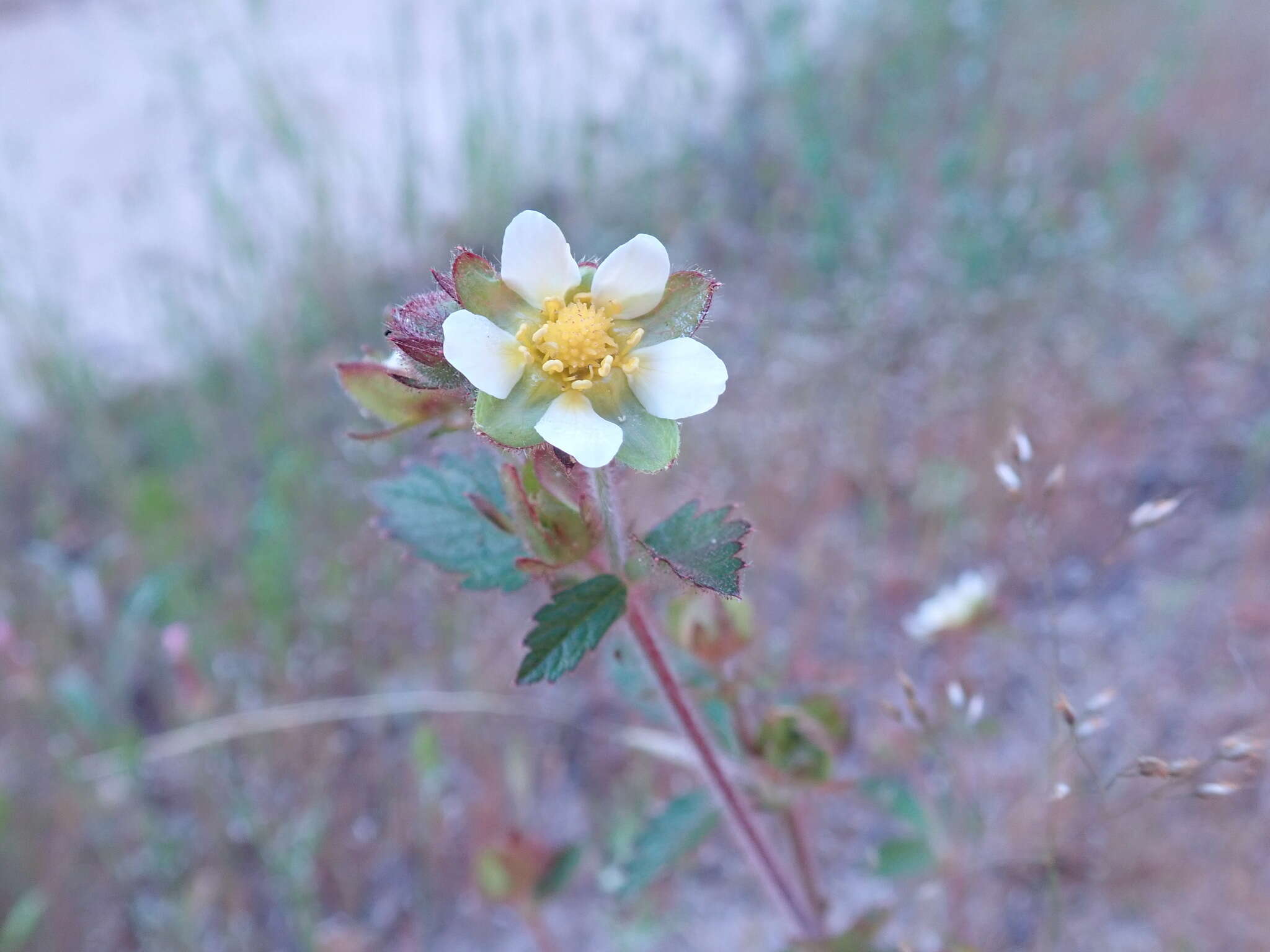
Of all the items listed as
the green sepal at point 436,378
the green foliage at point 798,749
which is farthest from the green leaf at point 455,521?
the green foliage at point 798,749

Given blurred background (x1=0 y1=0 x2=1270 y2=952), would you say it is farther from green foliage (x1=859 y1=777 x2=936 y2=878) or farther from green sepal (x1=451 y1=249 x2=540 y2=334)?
green sepal (x1=451 y1=249 x2=540 y2=334)

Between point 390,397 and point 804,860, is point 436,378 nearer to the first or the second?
point 390,397

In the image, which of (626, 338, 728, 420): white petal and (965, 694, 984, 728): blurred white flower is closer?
(626, 338, 728, 420): white petal

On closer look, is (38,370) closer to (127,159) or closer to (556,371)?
(127,159)

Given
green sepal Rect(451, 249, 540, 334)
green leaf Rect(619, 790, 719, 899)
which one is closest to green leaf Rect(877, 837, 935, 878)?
green leaf Rect(619, 790, 719, 899)

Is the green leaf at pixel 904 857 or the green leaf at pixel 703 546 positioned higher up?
the green leaf at pixel 703 546

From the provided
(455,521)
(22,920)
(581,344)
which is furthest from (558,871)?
(22,920)

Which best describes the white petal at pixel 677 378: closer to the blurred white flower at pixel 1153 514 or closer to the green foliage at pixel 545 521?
the green foliage at pixel 545 521
